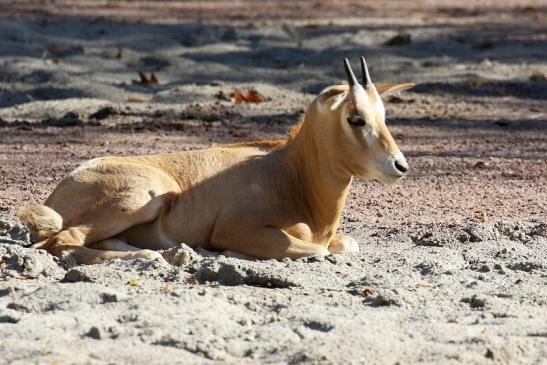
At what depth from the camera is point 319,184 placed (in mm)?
7637

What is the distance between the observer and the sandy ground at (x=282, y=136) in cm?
570

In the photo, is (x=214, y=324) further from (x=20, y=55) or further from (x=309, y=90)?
(x=20, y=55)

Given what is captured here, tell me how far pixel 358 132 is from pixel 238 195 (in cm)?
85

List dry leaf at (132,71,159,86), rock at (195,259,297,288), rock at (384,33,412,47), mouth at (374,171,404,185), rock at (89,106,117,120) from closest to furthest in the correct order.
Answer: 1. rock at (195,259,297,288)
2. mouth at (374,171,404,185)
3. rock at (89,106,117,120)
4. dry leaf at (132,71,159,86)
5. rock at (384,33,412,47)

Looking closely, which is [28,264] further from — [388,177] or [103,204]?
[388,177]

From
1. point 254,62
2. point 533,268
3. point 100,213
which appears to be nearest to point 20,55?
point 254,62

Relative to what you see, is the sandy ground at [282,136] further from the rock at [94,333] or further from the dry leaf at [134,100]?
the dry leaf at [134,100]

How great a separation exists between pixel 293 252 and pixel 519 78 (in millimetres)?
8354

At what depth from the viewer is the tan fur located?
732 centimetres

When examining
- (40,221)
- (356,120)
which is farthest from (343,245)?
(40,221)

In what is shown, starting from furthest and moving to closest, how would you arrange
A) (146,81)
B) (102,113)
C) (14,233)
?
(146,81)
(102,113)
(14,233)

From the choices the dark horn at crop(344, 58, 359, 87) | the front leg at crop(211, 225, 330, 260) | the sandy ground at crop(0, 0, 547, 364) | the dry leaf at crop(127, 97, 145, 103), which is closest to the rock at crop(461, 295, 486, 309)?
the sandy ground at crop(0, 0, 547, 364)

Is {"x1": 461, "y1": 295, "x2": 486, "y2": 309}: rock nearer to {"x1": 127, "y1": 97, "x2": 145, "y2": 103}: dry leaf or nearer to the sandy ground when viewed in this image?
the sandy ground

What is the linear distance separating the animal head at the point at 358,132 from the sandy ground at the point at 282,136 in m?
0.54
